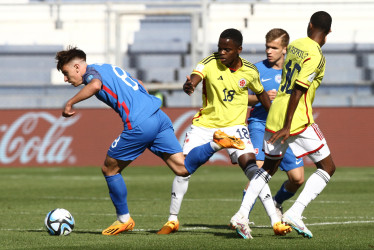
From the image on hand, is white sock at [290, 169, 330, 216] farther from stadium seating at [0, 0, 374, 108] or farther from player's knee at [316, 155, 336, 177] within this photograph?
stadium seating at [0, 0, 374, 108]

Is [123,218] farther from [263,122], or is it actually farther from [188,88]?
[263,122]

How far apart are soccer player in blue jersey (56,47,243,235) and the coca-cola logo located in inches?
485

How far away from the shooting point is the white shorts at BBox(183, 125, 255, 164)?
24.3 feet

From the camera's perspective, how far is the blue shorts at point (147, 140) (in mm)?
7371

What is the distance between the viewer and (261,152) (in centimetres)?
863

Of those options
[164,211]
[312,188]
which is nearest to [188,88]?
[312,188]

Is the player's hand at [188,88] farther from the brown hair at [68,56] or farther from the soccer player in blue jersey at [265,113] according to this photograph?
the soccer player in blue jersey at [265,113]

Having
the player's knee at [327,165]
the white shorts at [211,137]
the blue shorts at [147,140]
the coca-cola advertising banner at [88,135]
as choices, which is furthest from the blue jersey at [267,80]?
the coca-cola advertising banner at [88,135]

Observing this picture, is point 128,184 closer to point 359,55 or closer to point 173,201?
point 173,201

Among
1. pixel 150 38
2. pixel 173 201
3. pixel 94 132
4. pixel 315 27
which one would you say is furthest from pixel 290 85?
pixel 150 38

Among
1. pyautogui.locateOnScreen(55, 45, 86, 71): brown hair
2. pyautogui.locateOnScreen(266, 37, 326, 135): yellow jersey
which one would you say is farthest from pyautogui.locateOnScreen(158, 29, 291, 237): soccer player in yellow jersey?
pyautogui.locateOnScreen(55, 45, 86, 71): brown hair

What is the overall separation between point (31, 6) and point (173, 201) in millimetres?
17259

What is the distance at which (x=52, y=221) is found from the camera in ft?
23.9

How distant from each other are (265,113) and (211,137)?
1.31 m
